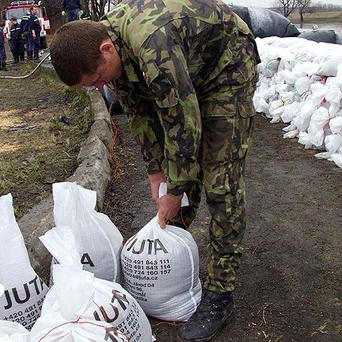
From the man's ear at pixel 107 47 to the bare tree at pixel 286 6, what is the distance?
74.6 ft

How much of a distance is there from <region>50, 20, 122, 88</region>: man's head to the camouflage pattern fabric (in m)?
0.05

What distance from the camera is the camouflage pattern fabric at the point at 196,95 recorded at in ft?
5.71

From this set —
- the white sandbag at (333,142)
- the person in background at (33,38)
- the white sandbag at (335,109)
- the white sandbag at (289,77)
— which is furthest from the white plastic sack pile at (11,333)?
the person in background at (33,38)

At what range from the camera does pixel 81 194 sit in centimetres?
228

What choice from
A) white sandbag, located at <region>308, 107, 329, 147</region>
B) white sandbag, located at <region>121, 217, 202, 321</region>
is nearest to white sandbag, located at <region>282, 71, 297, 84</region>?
white sandbag, located at <region>308, 107, 329, 147</region>

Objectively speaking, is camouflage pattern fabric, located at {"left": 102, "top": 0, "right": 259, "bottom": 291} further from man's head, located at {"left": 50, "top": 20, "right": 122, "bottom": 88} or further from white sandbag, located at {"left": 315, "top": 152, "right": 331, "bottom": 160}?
white sandbag, located at {"left": 315, "top": 152, "right": 331, "bottom": 160}

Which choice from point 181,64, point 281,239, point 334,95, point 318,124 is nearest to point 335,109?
point 334,95

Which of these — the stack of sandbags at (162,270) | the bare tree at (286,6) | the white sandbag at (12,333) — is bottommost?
the bare tree at (286,6)

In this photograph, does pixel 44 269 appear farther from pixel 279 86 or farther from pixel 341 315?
pixel 279 86

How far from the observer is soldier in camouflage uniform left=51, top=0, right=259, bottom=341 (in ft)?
5.71

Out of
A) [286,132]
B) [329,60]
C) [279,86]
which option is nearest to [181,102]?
[329,60]

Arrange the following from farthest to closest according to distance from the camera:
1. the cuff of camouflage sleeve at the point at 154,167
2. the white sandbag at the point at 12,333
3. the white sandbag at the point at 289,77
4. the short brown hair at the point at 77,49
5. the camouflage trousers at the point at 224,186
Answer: the white sandbag at the point at 289,77, the cuff of camouflage sleeve at the point at 154,167, the camouflage trousers at the point at 224,186, the short brown hair at the point at 77,49, the white sandbag at the point at 12,333

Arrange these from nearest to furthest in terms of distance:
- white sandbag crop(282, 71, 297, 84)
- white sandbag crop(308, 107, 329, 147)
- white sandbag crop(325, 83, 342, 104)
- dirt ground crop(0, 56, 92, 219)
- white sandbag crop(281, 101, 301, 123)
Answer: dirt ground crop(0, 56, 92, 219) < white sandbag crop(325, 83, 342, 104) < white sandbag crop(308, 107, 329, 147) < white sandbag crop(281, 101, 301, 123) < white sandbag crop(282, 71, 297, 84)

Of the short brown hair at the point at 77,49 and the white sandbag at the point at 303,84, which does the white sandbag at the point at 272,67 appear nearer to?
the white sandbag at the point at 303,84
